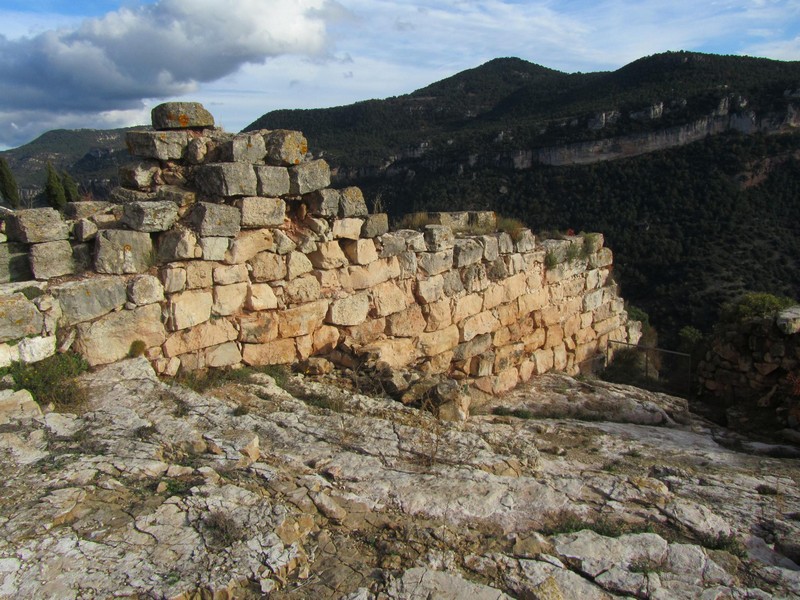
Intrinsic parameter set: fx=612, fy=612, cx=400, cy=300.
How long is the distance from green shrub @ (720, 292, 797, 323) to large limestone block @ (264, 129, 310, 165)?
6.93m

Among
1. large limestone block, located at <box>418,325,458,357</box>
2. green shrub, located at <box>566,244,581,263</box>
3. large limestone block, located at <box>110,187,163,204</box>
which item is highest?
large limestone block, located at <box>110,187,163,204</box>

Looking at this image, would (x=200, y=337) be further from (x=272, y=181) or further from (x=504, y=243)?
(x=504, y=243)

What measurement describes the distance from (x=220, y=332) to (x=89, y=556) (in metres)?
3.25

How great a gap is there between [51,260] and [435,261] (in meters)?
4.39

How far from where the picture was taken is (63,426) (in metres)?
4.32

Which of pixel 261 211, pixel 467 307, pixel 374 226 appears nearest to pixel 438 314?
pixel 467 307

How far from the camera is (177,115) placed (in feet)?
21.8

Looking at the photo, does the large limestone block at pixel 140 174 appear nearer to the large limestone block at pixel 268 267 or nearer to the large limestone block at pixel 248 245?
the large limestone block at pixel 248 245

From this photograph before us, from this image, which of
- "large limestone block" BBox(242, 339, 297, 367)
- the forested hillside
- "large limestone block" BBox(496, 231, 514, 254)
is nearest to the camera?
"large limestone block" BBox(242, 339, 297, 367)

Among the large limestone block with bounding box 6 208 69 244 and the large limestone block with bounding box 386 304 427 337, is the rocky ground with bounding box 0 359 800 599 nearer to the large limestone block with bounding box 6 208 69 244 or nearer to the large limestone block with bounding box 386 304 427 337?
the large limestone block with bounding box 6 208 69 244

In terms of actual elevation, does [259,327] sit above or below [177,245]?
below

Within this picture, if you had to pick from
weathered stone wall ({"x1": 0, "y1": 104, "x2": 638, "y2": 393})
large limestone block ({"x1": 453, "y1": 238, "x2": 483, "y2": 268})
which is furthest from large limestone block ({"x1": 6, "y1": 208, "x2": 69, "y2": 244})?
large limestone block ({"x1": 453, "y1": 238, "x2": 483, "y2": 268})

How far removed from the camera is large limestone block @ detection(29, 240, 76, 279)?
532cm

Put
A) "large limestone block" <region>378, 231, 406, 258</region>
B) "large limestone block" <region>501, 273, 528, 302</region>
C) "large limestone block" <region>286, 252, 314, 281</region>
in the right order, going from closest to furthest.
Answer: "large limestone block" <region>286, 252, 314, 281</region>, "large limestone block" <region>378, 231, 406, 258</region>, "large limestone block" <region>501, 273, 528, 302</region>
